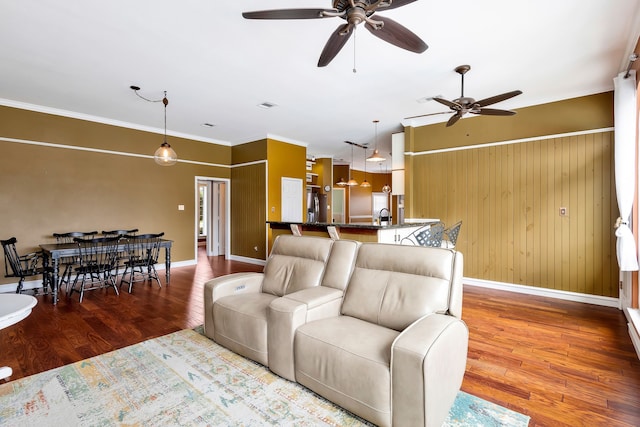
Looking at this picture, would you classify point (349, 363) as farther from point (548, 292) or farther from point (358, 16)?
point (548, 292)

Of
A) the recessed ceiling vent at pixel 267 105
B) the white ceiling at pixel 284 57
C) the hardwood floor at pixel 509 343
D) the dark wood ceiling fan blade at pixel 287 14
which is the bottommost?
the hardwood floor at pixel 509 343

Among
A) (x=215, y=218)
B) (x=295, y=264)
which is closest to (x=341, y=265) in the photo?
(x=295, y=264)

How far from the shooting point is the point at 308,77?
3.96 metres

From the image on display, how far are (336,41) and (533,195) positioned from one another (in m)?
4.11

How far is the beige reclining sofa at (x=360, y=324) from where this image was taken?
1600 millimetres

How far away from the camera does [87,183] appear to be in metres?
5.59

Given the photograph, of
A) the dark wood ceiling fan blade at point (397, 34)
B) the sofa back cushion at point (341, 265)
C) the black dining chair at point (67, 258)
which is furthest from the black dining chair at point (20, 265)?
the dark wood ceiling fan blade at point (397, 34)

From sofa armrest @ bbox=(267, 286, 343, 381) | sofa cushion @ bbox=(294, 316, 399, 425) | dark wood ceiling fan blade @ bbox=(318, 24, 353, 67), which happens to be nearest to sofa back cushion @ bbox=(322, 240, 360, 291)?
sofa armrest @ bbox=(267, 286, 343, 381)

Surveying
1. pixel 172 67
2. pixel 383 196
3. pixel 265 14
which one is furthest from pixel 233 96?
pixel 383 196

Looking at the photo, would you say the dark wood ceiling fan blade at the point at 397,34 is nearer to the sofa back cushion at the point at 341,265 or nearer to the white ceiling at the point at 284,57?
the white ceiling at the point at 284,57

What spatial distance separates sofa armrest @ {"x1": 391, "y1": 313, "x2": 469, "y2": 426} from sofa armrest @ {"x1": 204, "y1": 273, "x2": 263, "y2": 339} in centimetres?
176

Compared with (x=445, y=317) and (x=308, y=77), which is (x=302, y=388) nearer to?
(x=445, y=317)

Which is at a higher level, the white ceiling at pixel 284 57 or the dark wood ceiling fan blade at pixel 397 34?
the white ceiling at pixel 284 57

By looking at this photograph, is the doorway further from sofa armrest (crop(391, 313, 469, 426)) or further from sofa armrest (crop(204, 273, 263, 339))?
sofa armrest (crop(391, 313, 469, 426))
